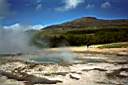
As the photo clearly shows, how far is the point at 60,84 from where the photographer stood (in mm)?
20172

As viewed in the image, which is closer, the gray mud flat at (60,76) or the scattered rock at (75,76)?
the gray mud flat at (60,76)

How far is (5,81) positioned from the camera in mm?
21297

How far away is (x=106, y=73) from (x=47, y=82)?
21.2ft

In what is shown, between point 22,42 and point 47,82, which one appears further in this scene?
point 22,42

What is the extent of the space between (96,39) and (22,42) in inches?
823

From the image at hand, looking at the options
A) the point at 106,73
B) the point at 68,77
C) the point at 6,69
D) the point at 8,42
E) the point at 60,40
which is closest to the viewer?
the point at 68,77

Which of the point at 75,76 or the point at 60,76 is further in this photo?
the point at 75,76

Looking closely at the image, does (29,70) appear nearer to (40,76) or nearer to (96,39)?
(40,76)

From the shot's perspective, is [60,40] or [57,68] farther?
[60,40]

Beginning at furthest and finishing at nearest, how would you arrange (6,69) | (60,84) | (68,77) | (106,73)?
(6,69)
(106,73)
(68,77)
(60,84)

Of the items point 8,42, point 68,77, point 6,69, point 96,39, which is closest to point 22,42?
point 8,42

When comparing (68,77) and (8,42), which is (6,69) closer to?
(68,77)

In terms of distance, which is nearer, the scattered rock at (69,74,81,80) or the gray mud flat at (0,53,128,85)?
the gray mud flat at (0,53,128,85)

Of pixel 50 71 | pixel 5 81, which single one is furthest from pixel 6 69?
pixel 5 81
